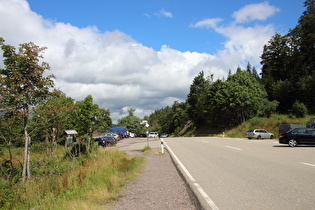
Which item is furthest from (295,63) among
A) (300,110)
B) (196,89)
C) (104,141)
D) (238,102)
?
(104,141)

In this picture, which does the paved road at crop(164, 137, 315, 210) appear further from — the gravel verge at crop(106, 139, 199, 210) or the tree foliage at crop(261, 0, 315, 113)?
the tree foliage at crop(261, 0, 315, 113)

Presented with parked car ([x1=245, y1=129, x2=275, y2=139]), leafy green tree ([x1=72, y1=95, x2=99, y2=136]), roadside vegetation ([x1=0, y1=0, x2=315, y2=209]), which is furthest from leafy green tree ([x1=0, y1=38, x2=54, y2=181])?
parked car ([x1=245, y1=129, x2=275, y2=139])

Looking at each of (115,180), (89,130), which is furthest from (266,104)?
(115,180)

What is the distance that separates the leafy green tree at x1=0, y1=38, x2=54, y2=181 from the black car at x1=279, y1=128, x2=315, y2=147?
1720cm

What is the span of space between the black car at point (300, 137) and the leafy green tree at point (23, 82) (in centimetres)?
1720

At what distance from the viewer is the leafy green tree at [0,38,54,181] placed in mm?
7973

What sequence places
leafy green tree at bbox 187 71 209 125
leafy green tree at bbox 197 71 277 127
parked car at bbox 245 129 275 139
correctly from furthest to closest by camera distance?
leafy green tree at bbox 187 71 209 125 < leafy green tree at bbox 197 71 277 127 < parked car at bbox 245 129 275 139

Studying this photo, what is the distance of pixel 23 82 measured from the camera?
8336mm

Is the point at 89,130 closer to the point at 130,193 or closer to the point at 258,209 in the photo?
the point at 130,193

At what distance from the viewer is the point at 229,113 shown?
5688 cm

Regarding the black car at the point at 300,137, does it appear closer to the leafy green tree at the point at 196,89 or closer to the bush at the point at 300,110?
the bush at the point at 300,110

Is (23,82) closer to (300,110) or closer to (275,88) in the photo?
(300,110)

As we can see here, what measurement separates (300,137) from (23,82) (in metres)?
18.2

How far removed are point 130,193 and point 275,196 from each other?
11.8 feet
